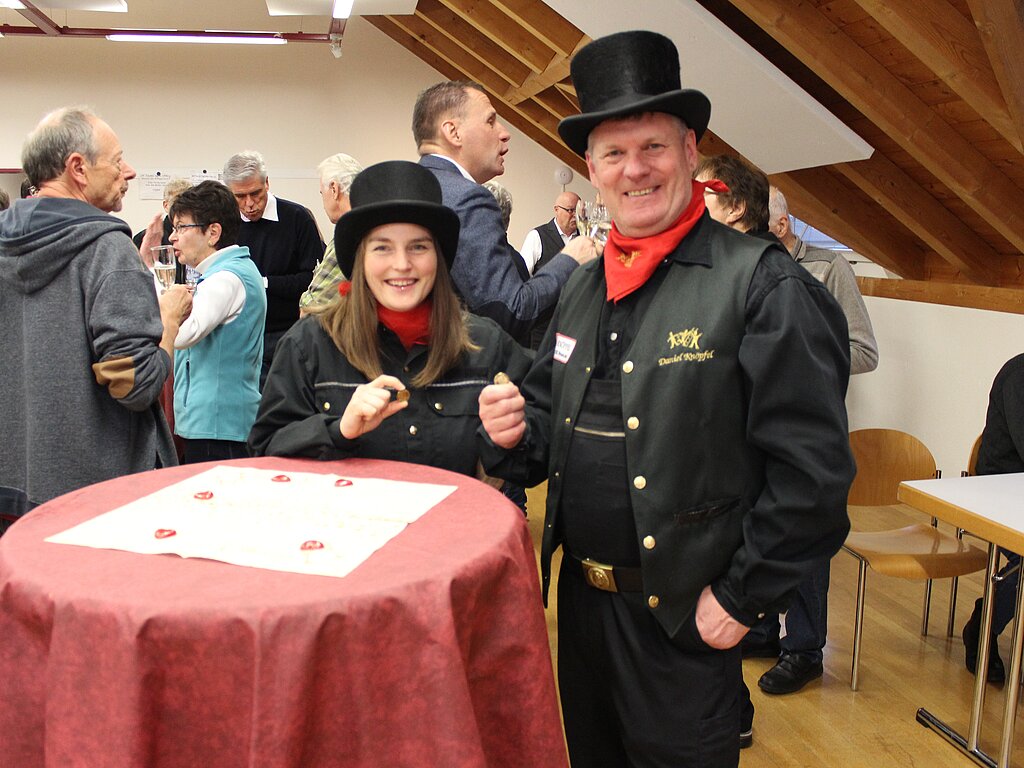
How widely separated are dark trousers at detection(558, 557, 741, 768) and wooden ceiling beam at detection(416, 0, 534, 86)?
7.41 m

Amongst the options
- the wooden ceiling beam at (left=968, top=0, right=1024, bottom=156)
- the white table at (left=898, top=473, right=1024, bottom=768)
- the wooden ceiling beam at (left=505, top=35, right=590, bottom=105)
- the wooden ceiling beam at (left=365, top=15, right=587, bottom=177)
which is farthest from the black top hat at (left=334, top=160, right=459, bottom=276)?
the wooden ceiling beam at (left=365, top=15, right=587, bottom=177)

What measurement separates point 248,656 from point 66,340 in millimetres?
1401

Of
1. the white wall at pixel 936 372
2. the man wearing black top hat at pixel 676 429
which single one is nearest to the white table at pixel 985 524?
the man wearing black top hat at pixel 676 429

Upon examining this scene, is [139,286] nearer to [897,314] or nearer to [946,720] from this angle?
[946,720]

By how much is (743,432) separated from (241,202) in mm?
3566

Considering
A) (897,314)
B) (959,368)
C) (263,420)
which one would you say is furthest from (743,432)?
(897,314)

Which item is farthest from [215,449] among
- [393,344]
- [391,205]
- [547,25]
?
[547,25]

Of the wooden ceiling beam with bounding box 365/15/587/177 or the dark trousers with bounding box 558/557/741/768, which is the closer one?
the dark trousers with bounding box 558/557/741/768

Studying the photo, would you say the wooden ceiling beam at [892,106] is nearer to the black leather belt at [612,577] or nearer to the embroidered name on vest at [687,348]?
the embroidered name on vest at [687,348]

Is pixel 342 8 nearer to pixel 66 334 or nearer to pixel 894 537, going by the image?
pixel 66 334

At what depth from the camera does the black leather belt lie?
1672 millimetres

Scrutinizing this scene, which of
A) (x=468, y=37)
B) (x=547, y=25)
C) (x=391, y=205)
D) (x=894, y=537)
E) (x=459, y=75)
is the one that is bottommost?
(x=894, y=537)

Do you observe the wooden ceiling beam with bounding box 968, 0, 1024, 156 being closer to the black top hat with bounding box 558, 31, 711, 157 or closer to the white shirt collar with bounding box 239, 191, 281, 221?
the black top hat with bounding box 558, 31, 711, 157

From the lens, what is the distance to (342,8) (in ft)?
23.0
